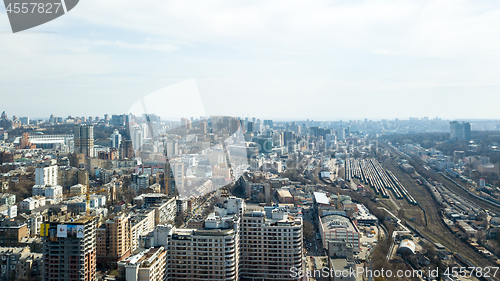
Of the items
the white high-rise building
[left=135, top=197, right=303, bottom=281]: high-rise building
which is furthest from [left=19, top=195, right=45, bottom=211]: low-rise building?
[left=135, top=197, right=303, bottom=281]: high-rise building

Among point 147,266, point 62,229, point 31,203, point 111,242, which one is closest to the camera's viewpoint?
point 147,266

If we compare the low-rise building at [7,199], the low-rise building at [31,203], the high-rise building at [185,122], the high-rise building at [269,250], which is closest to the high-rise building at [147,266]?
the high-rise building at [269,250]

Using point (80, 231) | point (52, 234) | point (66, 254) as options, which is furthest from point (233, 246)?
point (52, 234)

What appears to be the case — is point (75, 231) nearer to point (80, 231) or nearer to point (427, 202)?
point (80, 231)

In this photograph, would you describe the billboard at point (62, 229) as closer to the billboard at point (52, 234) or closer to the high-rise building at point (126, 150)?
the billboard at point (52, 234)

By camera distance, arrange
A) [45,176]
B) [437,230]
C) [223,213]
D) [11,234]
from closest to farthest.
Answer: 1. [223,213]
2. [11,234]
3. [437,230]
4. [45,176]

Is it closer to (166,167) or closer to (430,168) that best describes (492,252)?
(166,167)
